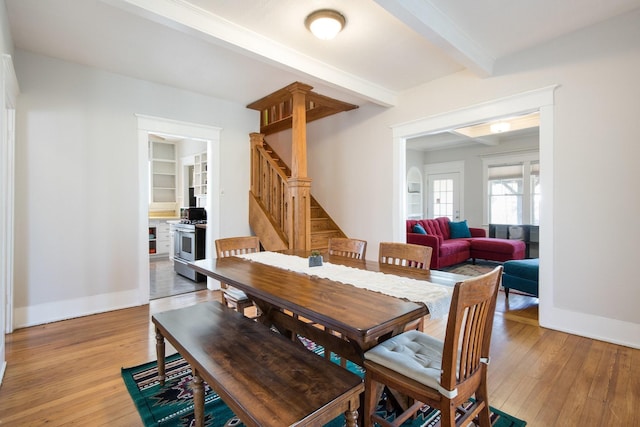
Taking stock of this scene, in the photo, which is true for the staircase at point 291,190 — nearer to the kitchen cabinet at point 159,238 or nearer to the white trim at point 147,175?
the white trim at point 147,175

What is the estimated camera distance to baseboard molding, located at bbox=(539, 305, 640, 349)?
8.63 ft

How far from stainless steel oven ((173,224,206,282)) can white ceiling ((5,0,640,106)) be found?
230cm

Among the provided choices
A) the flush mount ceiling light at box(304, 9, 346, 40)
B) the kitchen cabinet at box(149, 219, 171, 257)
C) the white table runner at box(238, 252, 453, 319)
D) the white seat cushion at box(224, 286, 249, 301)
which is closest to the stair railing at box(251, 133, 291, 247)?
the white seat cushion at box(224, 286, 249, 301)

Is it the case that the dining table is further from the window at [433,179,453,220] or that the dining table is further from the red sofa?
the window at [433,179,453,220]

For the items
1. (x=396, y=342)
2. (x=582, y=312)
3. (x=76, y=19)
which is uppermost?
(x=76, y=19)

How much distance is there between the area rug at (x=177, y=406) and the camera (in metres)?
1.76

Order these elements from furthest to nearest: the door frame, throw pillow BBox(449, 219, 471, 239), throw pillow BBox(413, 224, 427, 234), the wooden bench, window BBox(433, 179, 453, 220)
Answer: window BBox(433, 179, 453, 220)
throw pillow BBox(449, 219, 471, 239)
throw pillow BBox(413, 224, 427, 234)
the door frame
the wooden bench

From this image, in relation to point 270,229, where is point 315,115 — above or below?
above

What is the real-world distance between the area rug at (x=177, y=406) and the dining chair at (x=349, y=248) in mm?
923

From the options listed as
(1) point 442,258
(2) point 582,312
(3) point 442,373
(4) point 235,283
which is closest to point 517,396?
(3) point 442,373

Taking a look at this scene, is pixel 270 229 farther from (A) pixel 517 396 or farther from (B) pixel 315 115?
(A) pixel 517 396

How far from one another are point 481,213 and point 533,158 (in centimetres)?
158

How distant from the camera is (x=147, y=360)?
246cm

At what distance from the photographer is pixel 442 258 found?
551 centimetres
